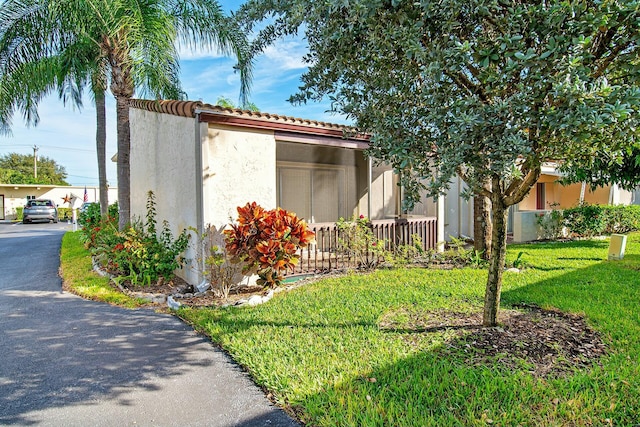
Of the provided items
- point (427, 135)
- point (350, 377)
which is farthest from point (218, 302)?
point (427, 135)

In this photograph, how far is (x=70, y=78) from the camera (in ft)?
40.7

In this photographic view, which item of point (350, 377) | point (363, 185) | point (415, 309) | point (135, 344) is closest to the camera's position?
point (350, 377)

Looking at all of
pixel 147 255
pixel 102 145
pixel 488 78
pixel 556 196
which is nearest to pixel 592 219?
pixel 556 196

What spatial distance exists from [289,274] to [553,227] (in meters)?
11.9

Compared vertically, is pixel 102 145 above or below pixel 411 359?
above

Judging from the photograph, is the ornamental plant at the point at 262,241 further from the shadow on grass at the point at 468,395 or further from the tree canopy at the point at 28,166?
the tree canopy at the point at 28,166

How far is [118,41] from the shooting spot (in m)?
8.76

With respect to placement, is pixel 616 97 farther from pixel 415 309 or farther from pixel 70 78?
pixel 70 78

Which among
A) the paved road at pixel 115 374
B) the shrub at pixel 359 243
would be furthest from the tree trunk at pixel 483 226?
the paved road at pixel 115 374

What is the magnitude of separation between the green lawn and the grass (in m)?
1.79

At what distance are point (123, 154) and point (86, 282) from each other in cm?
345

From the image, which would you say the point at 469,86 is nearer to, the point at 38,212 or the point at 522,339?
the point at 522,339

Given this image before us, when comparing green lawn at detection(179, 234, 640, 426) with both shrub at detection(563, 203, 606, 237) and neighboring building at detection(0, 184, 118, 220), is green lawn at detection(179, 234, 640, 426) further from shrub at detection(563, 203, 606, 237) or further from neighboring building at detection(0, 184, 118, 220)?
neighboring building at detection(0, 184, 118, 220)

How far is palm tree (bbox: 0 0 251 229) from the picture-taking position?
26.0ft
